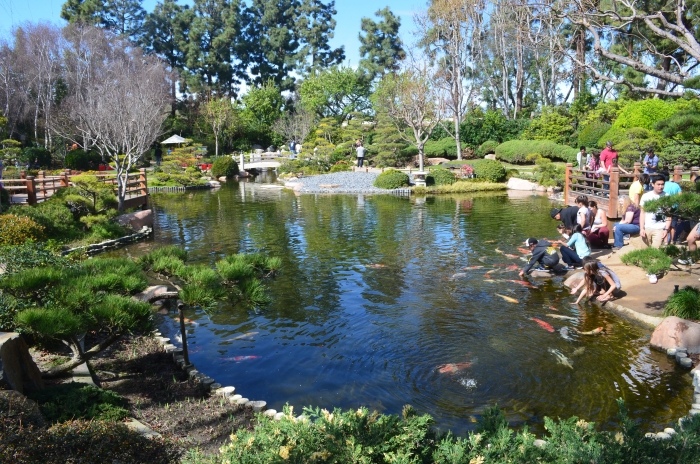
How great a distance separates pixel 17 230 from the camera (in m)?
12.7

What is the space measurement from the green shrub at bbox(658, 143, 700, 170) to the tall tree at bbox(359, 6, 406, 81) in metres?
36.3

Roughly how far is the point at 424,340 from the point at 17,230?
33.2 ft

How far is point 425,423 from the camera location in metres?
4.17

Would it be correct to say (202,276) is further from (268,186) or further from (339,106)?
(339,106)

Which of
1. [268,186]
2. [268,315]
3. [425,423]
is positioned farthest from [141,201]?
[425,423]

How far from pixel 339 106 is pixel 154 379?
154ft

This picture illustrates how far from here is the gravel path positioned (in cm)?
2862

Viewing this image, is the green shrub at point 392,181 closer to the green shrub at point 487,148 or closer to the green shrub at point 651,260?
the green shrub at point 487,148

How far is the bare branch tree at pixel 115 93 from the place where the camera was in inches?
763

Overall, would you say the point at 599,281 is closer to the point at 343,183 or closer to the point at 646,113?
the point at 646,113

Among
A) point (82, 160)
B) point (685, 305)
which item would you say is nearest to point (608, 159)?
point (685, 305)

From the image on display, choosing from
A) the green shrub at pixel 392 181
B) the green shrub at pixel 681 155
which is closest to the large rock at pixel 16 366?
the green shrub at pixel 681 155

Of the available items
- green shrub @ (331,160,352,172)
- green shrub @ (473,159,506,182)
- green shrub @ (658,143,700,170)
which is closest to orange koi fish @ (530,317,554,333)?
green shrub @ (658,143,700,170)

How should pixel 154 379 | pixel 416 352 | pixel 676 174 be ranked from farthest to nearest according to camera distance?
pixel 676 174 < pixel 416 352 < pixel 154 379
